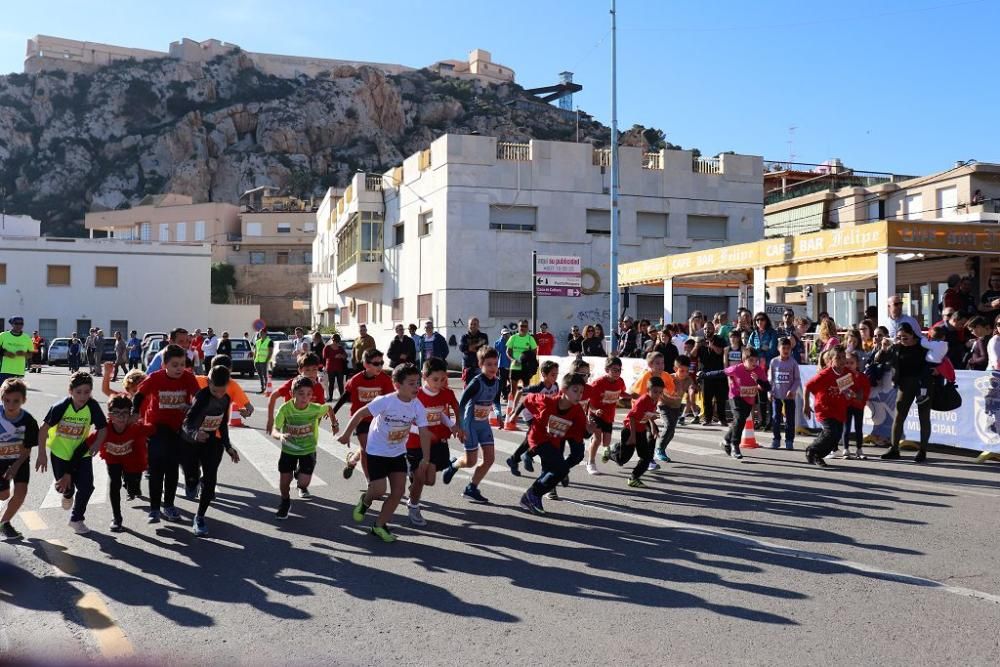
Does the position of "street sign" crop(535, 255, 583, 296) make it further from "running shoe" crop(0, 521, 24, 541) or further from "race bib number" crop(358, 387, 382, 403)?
"running shoe" crop(0, 521, 24, 541)

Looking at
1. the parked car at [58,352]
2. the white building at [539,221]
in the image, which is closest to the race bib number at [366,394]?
the white building at [539,221]

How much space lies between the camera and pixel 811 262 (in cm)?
1923

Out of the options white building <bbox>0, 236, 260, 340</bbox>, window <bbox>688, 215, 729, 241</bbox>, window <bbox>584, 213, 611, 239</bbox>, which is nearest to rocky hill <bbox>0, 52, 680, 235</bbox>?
white building <bbox>0, 236, 260, 340</bbox>

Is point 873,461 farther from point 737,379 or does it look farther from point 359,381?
point 359,381

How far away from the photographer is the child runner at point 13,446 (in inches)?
272

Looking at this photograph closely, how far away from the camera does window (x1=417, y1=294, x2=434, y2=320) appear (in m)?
36.7

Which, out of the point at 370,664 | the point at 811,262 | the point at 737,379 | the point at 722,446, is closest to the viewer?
the point at 370,664

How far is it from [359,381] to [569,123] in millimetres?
117659

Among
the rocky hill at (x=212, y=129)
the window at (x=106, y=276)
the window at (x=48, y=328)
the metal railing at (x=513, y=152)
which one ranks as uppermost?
the rocky hill at (x=212, y=129)

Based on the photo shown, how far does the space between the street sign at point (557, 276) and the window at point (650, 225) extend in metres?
9.52

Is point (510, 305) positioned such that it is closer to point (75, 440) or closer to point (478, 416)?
point (478, 416)

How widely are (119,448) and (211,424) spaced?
2.79ft

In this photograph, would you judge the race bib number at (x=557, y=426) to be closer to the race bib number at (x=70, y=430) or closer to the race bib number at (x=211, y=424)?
the race bib number at (x=211, y=424)

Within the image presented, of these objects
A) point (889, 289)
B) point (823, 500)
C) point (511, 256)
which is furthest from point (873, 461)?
point (511, 256)
